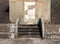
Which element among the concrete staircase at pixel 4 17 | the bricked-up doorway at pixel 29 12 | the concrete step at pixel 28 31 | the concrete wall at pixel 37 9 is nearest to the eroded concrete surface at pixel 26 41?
the concrete step at pixel 28 31

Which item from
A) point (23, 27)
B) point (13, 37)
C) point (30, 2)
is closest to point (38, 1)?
point (30, 2)

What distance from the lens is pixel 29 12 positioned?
12.5 metres

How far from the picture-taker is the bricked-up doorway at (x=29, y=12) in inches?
492

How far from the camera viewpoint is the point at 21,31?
1068 centimetres

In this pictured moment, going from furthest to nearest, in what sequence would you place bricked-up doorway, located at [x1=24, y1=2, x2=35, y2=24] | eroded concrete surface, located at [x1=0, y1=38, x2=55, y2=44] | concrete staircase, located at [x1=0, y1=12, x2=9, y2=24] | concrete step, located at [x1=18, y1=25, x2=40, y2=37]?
concrete staircase, located at [x1=0, y1=12, x2=9, y2=24] < bricked-up doorway, located at [x1=24, y1=2, x2=35, y2=24] < concrete step, located at [x1=18, y1=25, x2=40, y2=37] < eroded concrete surface, located at [x1=0, y1=38, x2=55, y2=44]

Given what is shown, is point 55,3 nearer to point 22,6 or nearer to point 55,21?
point 55,21

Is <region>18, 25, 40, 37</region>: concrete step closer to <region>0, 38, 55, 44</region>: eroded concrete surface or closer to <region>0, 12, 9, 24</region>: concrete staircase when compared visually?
<region>0, 38, 55, 44</region>: eroded concrete surface

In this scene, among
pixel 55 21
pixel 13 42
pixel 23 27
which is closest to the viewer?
pixel 13 42

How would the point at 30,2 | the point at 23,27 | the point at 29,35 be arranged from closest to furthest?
the point at 29,35 < the point at 23,27 < the point at 30,2

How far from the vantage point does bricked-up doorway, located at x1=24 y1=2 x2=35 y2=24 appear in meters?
12.5

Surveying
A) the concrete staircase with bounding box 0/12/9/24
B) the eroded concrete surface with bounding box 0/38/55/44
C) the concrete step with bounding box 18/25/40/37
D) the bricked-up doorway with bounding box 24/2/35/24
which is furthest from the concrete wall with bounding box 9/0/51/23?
the eroded concrete surface with bounding box 0/38/55/44

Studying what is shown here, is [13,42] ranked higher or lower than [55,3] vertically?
lower

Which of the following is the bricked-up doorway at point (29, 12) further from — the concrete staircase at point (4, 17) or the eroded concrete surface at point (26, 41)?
the eroded concrete surface at point (26, 41)

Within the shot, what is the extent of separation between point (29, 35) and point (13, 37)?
0.90 meters
